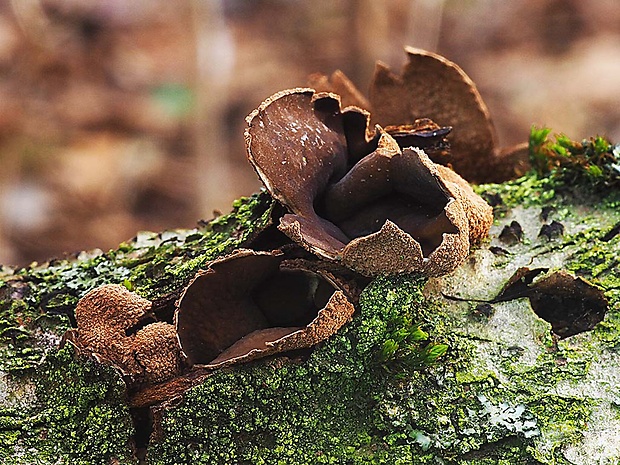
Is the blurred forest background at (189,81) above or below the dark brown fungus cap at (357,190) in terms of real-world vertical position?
above

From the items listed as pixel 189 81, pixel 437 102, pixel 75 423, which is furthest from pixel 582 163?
pixel 189 81

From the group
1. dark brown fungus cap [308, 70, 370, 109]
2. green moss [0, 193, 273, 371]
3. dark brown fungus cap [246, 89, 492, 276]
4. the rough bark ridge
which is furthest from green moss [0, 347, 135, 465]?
dark brown fungus cap [308, 70, 370, 109]

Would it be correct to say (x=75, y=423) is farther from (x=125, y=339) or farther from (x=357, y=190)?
(x=357, y=190)

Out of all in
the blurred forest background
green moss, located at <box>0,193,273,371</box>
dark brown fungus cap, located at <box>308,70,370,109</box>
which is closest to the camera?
green moss, located at <box>0,193,273,371</box>

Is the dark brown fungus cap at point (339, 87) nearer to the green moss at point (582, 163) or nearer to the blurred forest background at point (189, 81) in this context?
the green moss at point (582, 163)

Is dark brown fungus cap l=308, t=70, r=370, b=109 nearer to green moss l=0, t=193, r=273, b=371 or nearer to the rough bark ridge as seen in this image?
green moss l=0, t=193, r=273, b=371

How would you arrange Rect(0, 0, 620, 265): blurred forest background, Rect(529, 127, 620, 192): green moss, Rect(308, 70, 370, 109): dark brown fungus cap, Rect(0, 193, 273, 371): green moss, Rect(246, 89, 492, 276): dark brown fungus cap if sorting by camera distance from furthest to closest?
Rect(0, 0, 620, 265): blurred forest background < Rect(308, 70, 370, 109): dark brown fungus cap < Rect(529, 127, 620, 192): green moss < Rect(0, 193, 273, 371): green moss < Rect(246, 89, 492, 276): dark brown fungus cap

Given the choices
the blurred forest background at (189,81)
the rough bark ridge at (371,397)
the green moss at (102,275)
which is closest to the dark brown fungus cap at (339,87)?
the green moss at (102,275)
